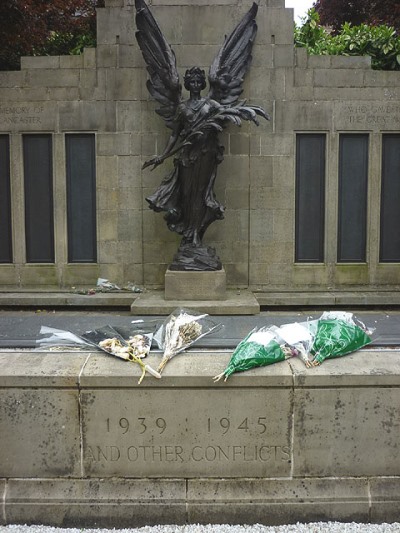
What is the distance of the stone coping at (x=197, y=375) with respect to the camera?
3.60m

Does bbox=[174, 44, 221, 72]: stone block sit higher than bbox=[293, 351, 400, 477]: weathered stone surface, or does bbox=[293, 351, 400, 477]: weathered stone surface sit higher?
bbox=[174, 44, 221, 72]: stone block

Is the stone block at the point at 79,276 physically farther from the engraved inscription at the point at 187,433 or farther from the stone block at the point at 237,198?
the engraved inscription at the point at 187,433

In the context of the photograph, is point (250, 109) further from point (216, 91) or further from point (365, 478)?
point (365, 478)

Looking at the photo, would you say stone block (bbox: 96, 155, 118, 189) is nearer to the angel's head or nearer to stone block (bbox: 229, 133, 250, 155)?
the angel's head

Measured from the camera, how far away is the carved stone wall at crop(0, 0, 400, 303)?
7.34 meters

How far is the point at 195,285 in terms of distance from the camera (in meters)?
6.77

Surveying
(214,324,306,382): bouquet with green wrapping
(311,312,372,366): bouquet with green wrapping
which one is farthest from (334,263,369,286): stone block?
(214,324,306,382): bouquet with green wrapping

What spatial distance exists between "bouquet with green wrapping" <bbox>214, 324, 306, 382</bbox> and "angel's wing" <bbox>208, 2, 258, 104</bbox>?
4087 mm

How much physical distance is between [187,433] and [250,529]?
0.83 m

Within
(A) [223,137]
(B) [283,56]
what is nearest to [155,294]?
(A) [223,137]

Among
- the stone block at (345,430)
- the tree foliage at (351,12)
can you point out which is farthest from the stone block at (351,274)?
the tree foliage at (351,12)

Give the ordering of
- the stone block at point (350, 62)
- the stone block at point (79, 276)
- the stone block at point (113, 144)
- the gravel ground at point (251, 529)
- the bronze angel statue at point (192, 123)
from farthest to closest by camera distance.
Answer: the stone block at point (79, 276)
the stone block at point (113, 144)
the stone block at point (350, 62)
the bronze angel statue at point (192, 123)
the gravel ground at point (251, 529)

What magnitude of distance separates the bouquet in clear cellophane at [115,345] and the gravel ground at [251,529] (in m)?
1.13

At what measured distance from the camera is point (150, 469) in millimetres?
3699
